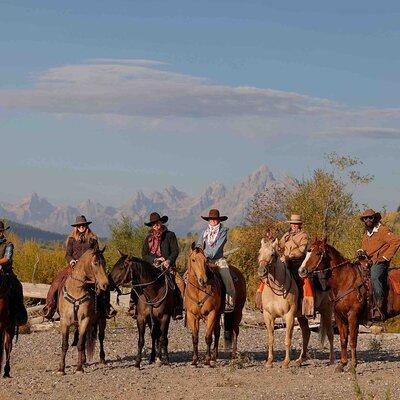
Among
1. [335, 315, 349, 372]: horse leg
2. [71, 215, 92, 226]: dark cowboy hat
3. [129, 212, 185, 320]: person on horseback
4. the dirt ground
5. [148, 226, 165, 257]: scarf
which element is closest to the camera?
the dirt ground

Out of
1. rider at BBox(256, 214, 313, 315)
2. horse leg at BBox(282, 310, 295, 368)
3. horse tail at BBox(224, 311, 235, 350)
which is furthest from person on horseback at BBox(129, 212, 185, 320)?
horse leg at BBox(282, 310, 295, 368)

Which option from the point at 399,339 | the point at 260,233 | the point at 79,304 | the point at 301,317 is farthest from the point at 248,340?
the point at 260,233

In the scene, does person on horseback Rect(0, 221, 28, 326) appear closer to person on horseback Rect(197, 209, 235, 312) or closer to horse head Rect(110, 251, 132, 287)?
horse head Rect(110, 251, 132, 287)

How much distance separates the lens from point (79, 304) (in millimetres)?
16078

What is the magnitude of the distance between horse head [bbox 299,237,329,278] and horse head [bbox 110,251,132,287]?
3131mm

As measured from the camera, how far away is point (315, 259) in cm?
1609

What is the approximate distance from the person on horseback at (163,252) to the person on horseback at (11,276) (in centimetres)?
224

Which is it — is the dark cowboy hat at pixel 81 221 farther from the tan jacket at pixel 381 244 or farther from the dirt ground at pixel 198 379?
the tan jacket at pixel 381 244

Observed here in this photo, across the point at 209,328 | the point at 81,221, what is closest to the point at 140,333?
the point at 209,328

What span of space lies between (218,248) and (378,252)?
3.03m

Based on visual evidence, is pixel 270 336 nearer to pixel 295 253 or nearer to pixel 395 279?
pixel 295 253

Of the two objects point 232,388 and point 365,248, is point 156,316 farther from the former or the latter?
point 365,248

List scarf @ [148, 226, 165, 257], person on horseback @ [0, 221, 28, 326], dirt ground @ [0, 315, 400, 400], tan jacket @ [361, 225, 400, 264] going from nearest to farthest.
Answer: dirt ground @ [0, 315, 400, 400] < person on horseback @ [0, 221, 28, 326] < tan jacket @ [361, 225, 400, 264] < scarf @ [148, 226, 165, 257]

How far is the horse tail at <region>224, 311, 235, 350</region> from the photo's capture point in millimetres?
17938
